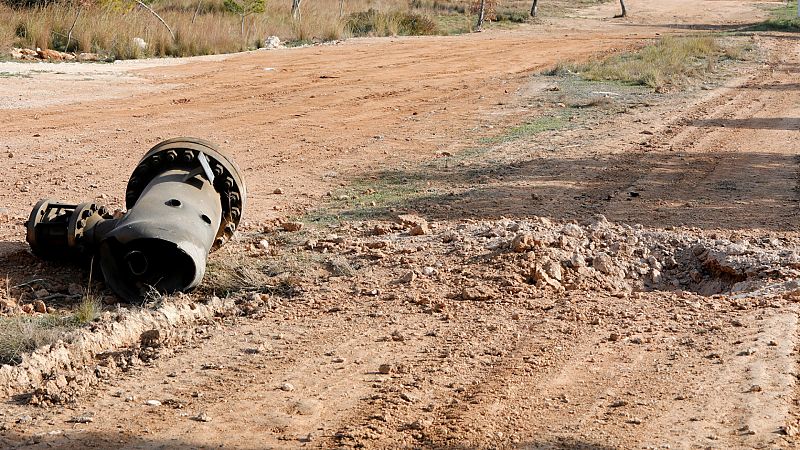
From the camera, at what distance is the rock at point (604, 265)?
7.08 metres

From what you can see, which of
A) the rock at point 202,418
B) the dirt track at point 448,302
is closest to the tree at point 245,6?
the dirt track at point 448,302

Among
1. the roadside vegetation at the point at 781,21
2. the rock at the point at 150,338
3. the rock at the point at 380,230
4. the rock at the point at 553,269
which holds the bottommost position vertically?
the roadside vegetation at the point at 781,21

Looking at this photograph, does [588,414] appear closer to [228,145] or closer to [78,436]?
[78,436]

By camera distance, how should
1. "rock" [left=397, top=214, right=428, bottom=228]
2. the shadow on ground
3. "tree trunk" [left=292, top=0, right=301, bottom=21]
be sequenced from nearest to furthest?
"rock" [left=397, top=214, right=428, bottom=228]
the shadow on ground
"tree trunk" [left=292, top=0, right=301, bottom=21]

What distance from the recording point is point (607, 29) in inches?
1323

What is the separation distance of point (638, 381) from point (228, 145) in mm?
7459

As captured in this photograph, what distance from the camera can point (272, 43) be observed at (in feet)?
76.1

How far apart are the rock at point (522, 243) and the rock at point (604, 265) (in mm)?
430

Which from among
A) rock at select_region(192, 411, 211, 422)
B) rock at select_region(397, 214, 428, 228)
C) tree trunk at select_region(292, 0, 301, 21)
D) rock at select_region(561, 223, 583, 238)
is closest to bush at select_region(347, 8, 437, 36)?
tree trunk at select_region(292, 0, 301, 21)

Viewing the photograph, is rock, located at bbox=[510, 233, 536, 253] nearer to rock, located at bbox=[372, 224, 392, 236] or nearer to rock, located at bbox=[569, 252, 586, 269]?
rock, located at bbox=[569, 252, 586, 269]

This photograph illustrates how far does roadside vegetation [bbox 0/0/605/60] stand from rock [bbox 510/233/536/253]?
1352 centimetres

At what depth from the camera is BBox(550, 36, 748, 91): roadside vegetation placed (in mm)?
17859

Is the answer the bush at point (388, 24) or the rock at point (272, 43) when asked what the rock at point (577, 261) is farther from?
the bush at point (388, 24)

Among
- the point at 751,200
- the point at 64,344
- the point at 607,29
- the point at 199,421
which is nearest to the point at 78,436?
the point at 199,421
